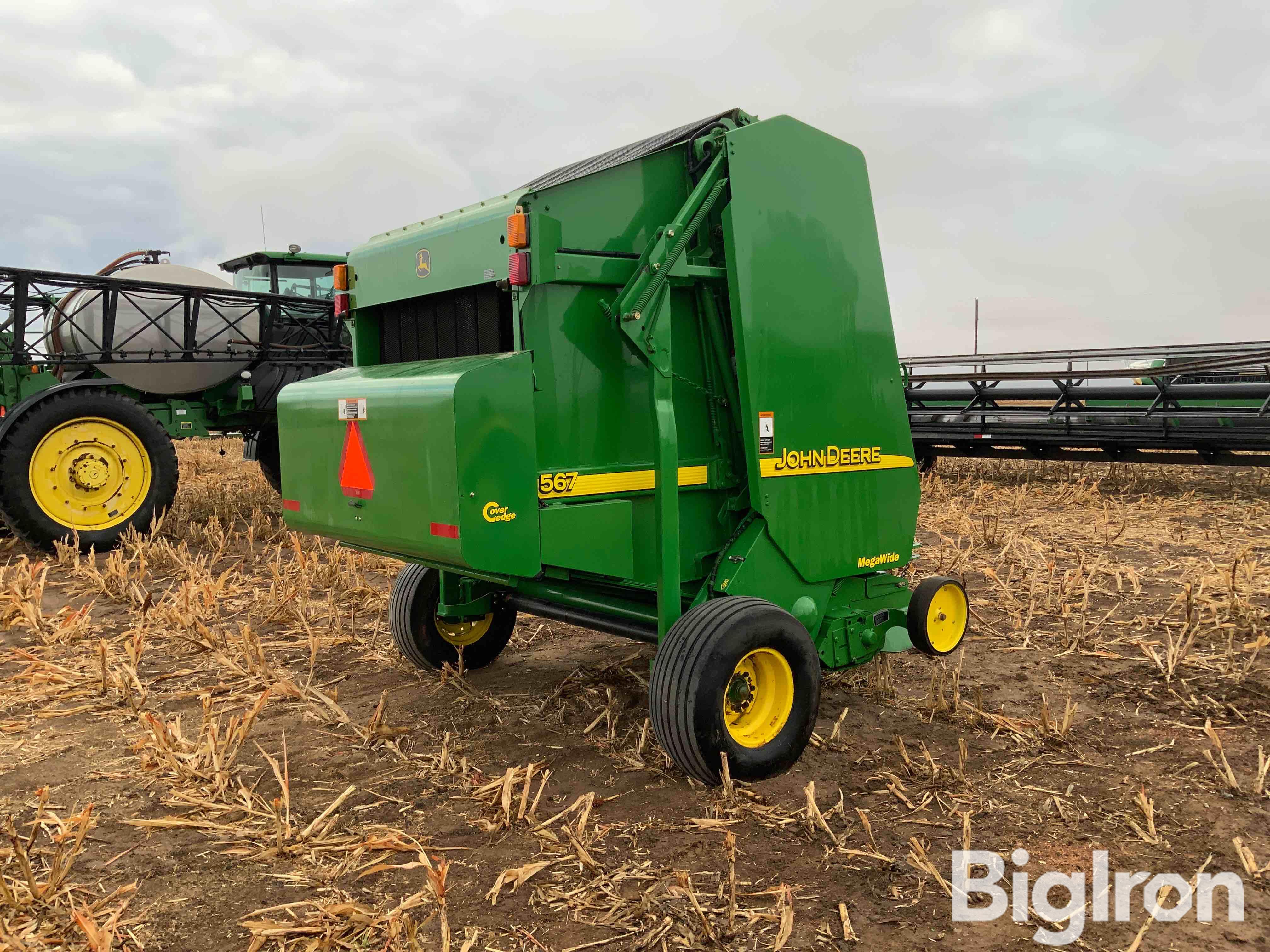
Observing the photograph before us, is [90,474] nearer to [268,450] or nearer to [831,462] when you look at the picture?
[268,450]

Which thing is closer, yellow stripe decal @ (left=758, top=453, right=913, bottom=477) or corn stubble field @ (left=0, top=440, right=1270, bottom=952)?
corn stubble field @ (left=0, top=440, right=1270, bottom=952)

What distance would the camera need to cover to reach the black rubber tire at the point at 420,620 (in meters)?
4.59

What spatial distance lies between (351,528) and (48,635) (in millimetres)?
2615

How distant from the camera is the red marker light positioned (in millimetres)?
3320

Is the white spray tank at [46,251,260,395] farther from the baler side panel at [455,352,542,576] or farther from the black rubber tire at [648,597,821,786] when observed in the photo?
the black rubber tire at [648,597,821,786]

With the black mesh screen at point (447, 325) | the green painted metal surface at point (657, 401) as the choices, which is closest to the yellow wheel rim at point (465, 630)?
the green painted metal surface at point (657, 401)

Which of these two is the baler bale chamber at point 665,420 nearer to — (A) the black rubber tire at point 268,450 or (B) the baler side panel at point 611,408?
(B) the baler side panel at point 611,408

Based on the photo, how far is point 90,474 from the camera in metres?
7.85

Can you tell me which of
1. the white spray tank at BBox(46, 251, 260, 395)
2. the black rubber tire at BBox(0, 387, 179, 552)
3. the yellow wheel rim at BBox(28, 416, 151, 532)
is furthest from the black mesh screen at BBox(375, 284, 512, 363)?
the white spray tank at BBox(46, 251, 260, 395)

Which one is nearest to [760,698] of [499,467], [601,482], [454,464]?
[601,482]

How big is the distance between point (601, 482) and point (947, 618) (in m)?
1.89

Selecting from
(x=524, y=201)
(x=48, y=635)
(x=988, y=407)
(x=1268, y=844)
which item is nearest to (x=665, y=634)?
(x=524, y=201)

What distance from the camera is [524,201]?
3.36 metres

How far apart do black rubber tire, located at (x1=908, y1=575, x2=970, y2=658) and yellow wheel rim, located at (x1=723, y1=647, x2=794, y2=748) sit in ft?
3.48
